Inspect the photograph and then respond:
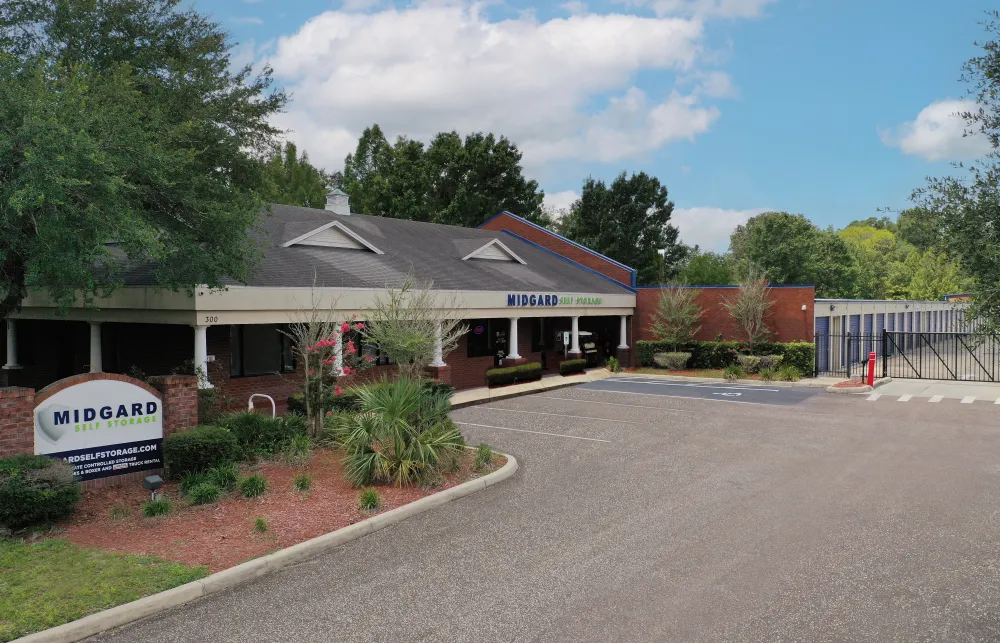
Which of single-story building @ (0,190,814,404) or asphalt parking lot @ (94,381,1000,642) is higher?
single-story building @ (0,190,814,404)

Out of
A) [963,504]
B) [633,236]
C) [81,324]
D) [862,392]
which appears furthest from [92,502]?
[633,236]

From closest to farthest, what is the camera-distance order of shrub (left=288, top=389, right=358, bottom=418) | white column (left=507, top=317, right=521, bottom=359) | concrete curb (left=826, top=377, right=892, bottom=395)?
shrub (left=288, top=389, right=358, bottom=418)
concrete curb (left=826, top=377, right=892, bottom=395)
white column (left=507, top=317, right=521, bottom=359)

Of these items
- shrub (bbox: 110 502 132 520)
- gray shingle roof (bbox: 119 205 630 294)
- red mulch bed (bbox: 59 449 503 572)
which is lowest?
red mulch bed (bbox: 59 449 503 572)

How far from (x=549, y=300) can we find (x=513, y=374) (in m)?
3.55

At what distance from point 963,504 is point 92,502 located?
12452 mm

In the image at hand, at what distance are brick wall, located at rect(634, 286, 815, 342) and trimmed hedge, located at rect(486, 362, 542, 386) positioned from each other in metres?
8.10

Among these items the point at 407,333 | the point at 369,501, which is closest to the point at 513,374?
the point at 407,333

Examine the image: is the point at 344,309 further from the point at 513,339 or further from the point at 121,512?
the point at 121,512

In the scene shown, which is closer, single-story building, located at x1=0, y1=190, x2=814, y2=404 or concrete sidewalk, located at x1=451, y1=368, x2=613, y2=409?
single-story building, located at x1=0, y1=190, x2=814, y2=404

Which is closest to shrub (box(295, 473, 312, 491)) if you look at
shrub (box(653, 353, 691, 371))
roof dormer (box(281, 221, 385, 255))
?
roof dormer (box(281, 221, 385, 255))

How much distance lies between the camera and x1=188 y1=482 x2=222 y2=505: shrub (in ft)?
32.9

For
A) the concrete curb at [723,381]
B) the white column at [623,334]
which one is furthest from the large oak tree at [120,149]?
the white column at [623,334]

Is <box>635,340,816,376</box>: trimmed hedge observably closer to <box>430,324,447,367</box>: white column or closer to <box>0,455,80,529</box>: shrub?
<box>430,324,447,367</box>: white column

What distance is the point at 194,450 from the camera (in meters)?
11.1
